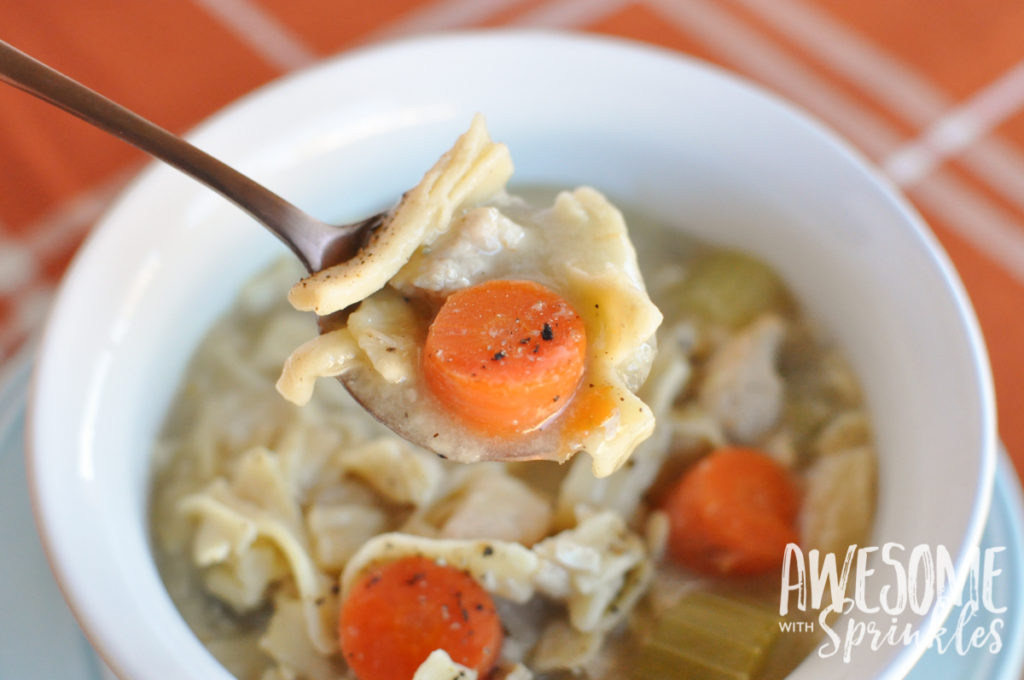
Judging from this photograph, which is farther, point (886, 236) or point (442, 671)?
point (886, 236)

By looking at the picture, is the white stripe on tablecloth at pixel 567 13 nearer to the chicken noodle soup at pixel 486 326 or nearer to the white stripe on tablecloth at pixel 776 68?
the white stripe on tablecloth at pixel 776 68

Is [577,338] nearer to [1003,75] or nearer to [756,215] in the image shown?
[756,215]

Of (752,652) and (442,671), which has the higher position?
(752,652)

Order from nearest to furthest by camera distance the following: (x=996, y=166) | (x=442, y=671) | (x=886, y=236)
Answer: (x=442, y=671)
(x=886, y=236)
(x=996, y=166)

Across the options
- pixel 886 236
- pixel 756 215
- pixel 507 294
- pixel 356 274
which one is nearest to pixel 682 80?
pixel 756 215

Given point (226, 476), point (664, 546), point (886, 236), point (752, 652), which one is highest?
point (886, 236)

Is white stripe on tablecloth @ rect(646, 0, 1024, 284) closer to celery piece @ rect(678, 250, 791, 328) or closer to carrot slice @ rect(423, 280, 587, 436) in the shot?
celery piece @ rect(678, 250, 791, 328)

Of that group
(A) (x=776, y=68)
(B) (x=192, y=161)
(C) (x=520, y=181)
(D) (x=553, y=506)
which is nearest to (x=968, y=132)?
(A) (x=776, y=68)
